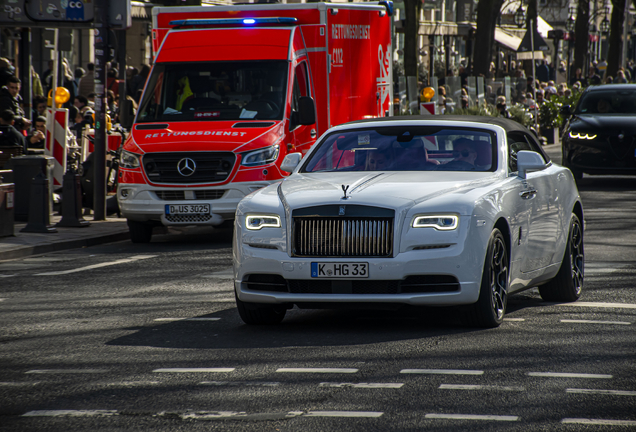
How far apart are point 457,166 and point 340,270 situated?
150 centimetres

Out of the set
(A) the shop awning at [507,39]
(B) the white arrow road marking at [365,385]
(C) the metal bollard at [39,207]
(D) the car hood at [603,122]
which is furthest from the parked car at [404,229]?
(A) the shop awning at [507,39]

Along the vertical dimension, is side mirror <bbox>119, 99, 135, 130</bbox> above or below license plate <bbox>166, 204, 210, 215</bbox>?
above

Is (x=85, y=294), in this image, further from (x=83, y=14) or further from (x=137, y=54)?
(x=137, y=54)

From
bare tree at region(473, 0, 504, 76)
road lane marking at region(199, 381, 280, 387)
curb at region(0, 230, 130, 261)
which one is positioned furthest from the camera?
bare tree at region(473, 0, 504, 76)

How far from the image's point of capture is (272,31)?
615 inches

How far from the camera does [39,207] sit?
14.8 metres

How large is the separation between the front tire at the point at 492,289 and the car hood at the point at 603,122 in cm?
1333

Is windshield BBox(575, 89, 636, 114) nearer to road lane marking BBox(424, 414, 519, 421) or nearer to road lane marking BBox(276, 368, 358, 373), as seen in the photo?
road lane marking BBox(276, 368, 358, 373)

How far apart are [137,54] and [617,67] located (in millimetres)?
22940

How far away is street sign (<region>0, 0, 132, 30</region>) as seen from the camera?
17594 millimetres

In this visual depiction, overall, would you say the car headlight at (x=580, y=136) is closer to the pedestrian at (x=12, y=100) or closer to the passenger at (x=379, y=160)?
the pedestrian at (x=12, y=100)

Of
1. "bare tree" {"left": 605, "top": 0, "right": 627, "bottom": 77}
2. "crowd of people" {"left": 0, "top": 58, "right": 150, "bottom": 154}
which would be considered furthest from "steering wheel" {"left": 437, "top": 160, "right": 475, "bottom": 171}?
"bare tree" {"left": 605, "top": 0, "right": 627, "bottom": 77}

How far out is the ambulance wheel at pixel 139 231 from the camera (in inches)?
571

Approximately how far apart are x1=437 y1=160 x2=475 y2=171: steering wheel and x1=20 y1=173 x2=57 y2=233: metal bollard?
759 centimetres
